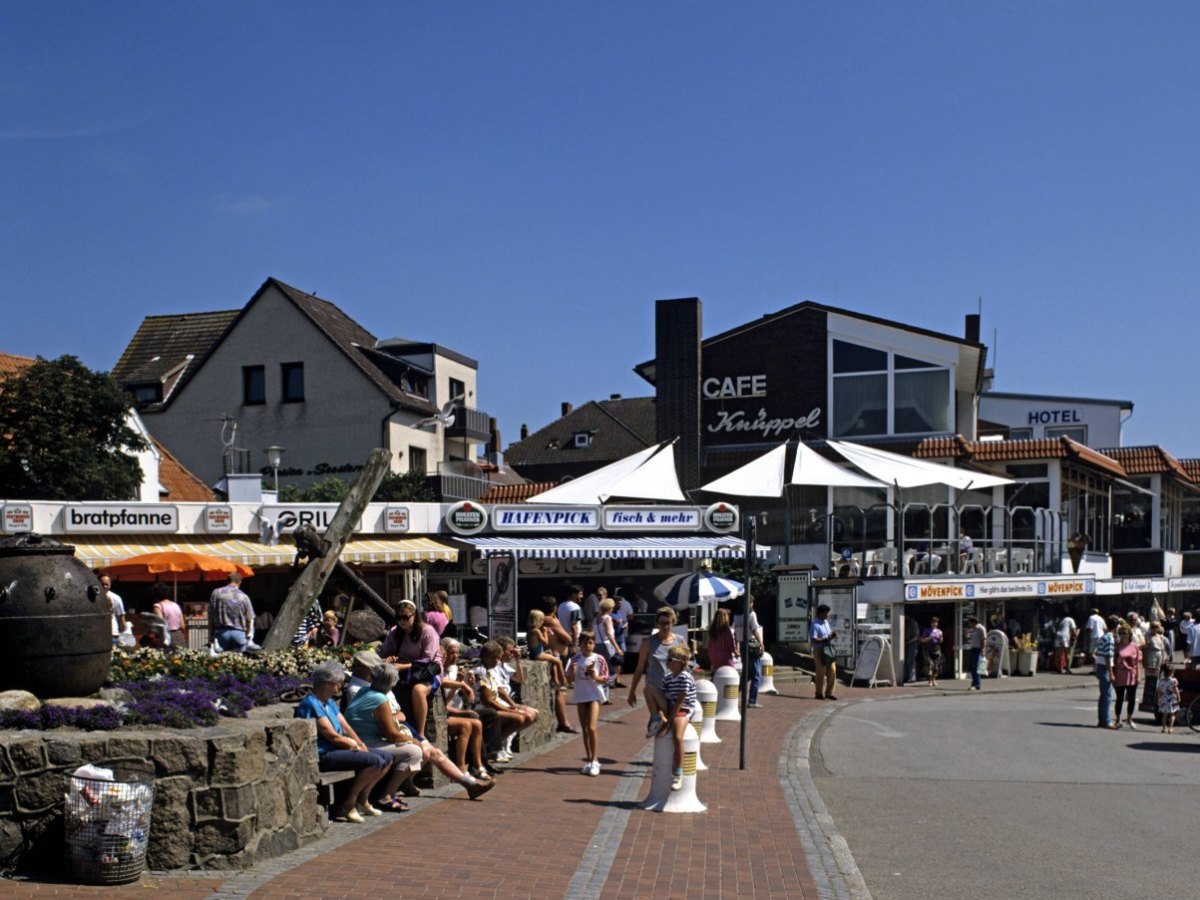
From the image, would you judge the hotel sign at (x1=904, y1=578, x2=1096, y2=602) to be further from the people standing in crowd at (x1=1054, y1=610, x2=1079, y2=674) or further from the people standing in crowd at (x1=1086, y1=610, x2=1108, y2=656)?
the people standing in crowd at (x1=1086, y1=610, x2=1108, y2=656)

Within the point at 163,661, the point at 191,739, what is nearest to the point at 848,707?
the point at 163,661

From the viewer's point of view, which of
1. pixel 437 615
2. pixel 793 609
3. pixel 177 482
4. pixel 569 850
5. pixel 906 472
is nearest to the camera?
pixel 569 850

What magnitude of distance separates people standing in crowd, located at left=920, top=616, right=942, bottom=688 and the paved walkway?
14.6 m

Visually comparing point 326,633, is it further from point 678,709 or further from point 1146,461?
point 1146,461

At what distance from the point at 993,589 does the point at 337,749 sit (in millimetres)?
21802

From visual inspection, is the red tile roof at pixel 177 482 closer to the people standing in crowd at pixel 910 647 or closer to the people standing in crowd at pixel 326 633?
the people standing in crowd at pixel 910 647

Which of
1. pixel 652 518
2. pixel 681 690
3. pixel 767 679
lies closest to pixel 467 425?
pixel 652 518

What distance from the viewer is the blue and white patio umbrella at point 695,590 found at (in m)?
25.2

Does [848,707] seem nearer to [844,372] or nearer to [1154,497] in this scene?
[844,372]

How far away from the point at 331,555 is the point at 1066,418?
4652cm

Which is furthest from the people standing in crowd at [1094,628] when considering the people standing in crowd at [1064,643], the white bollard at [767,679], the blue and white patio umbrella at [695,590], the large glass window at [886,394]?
the blue and white patio umbrella at [695,590]

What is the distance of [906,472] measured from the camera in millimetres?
30781

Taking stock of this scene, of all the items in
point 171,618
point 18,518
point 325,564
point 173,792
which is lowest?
point 173,792

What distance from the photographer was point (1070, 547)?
35.7 meters
